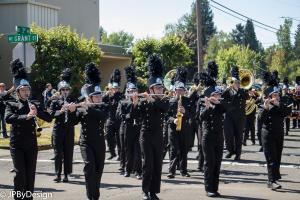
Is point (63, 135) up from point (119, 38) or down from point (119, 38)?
down

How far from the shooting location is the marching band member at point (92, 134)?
9.05 m

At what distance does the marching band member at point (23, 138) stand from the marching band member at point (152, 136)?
2.02m

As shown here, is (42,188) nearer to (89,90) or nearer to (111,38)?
(89,90)

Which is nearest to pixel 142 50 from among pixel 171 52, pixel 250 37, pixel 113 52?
pixel 171 52

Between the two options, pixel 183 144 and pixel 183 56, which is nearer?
pixel 183 144

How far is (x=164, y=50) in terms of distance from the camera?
4594cm

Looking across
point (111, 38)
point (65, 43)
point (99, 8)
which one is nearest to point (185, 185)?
point (65, 43)

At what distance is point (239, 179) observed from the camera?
39.4ft

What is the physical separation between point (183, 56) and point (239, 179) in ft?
115

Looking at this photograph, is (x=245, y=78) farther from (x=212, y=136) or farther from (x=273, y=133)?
(x=212, y=136)

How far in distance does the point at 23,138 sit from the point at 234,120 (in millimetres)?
7803

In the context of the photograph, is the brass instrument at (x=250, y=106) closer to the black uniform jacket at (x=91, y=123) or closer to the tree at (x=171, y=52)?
the black uniform jacket at (x=91, y=123)

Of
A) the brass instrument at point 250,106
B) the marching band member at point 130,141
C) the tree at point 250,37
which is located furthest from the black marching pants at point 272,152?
the tree at point 250,37

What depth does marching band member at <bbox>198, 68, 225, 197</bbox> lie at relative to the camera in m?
10.1
